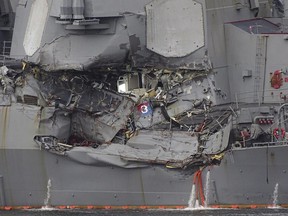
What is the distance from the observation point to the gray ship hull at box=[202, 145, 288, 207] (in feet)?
84.7

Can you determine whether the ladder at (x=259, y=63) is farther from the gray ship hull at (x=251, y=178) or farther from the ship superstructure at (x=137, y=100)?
the gray ship hull at (x=251, y=178)

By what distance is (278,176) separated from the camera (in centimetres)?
2584

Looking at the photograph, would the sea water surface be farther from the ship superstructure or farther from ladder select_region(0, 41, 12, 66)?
ladder select_region(0, 41, 12, 66)

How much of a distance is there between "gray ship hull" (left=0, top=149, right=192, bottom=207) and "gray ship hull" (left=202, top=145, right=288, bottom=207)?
2.67ft

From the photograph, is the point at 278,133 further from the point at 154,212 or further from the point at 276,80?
the point at 154,212

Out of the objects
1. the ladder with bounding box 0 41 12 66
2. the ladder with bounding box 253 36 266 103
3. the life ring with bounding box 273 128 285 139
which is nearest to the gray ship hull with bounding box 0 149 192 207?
the life ring with bounding box 273 128 285 139

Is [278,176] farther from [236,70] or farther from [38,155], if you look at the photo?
[38,155]

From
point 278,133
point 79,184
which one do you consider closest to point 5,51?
point 79,184

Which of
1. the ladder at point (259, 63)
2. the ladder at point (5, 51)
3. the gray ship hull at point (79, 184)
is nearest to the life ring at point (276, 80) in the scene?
the ladder at point (259, 63)

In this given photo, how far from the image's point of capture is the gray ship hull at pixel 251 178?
25.8 metres

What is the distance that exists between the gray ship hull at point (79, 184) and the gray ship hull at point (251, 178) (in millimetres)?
813

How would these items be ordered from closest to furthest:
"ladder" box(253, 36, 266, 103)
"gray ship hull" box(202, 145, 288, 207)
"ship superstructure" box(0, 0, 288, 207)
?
1. "gray ship hull" box(202, 145, 288, 207)
2. "ship superstructure" box(0, 0, 288, 207)
3. "ladder" box(253, 36, 266, 103)

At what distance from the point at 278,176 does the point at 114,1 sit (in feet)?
18.7

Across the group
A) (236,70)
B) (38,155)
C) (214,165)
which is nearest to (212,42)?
(236,70)
